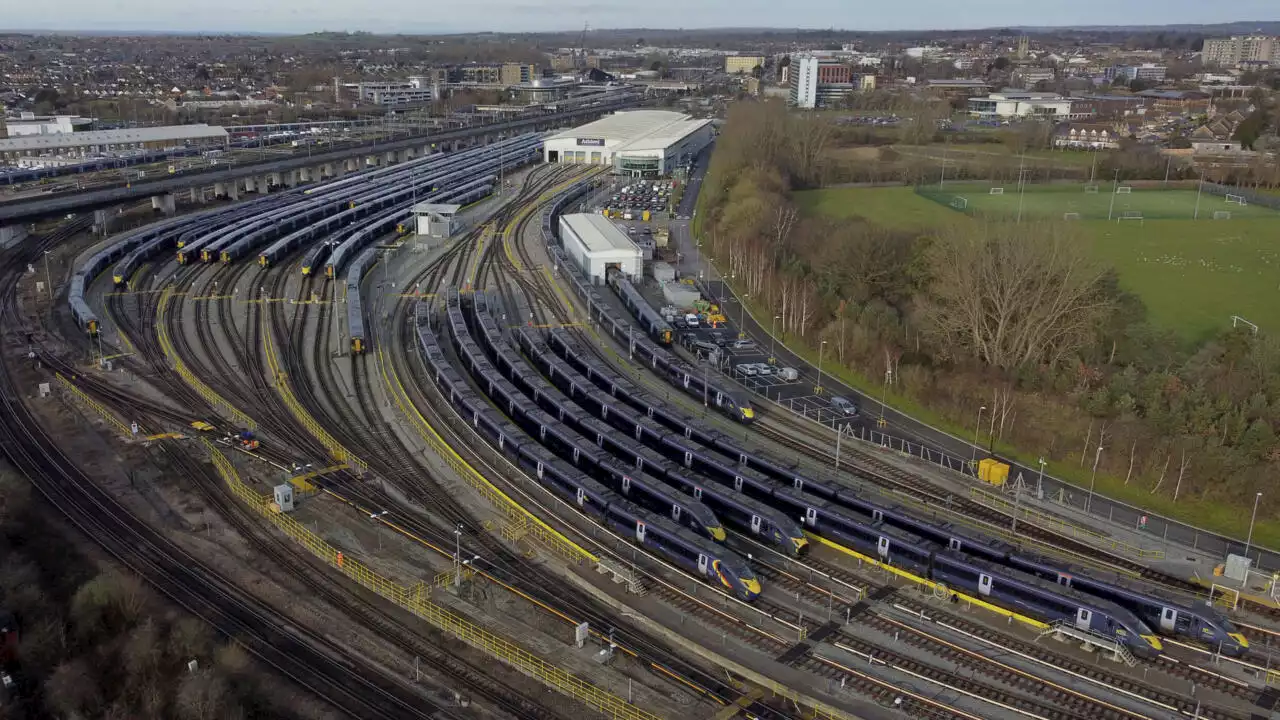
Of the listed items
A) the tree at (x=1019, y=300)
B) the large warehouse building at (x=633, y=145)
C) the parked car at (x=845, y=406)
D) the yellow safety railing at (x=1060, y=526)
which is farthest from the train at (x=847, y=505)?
the large warehouse building at (x=633, y=145)

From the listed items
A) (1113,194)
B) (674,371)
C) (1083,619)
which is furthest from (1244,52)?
(1083,619)

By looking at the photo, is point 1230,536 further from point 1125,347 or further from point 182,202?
point 182,202

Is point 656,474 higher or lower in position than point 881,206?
lower

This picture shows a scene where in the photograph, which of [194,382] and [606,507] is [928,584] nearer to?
[606,507]

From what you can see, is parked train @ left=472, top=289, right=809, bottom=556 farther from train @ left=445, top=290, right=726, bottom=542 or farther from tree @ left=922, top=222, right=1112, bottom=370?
tree @ left=922, top=222, right=1112, bottom=370

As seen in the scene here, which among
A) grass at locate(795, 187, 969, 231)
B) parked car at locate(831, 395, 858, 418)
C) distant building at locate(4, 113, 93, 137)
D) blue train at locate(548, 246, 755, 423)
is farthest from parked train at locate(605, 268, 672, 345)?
distant building at locate(4, 113, 93, 137)

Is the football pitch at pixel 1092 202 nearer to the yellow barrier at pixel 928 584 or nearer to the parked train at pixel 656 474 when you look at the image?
the parked train at pixel 656 474
